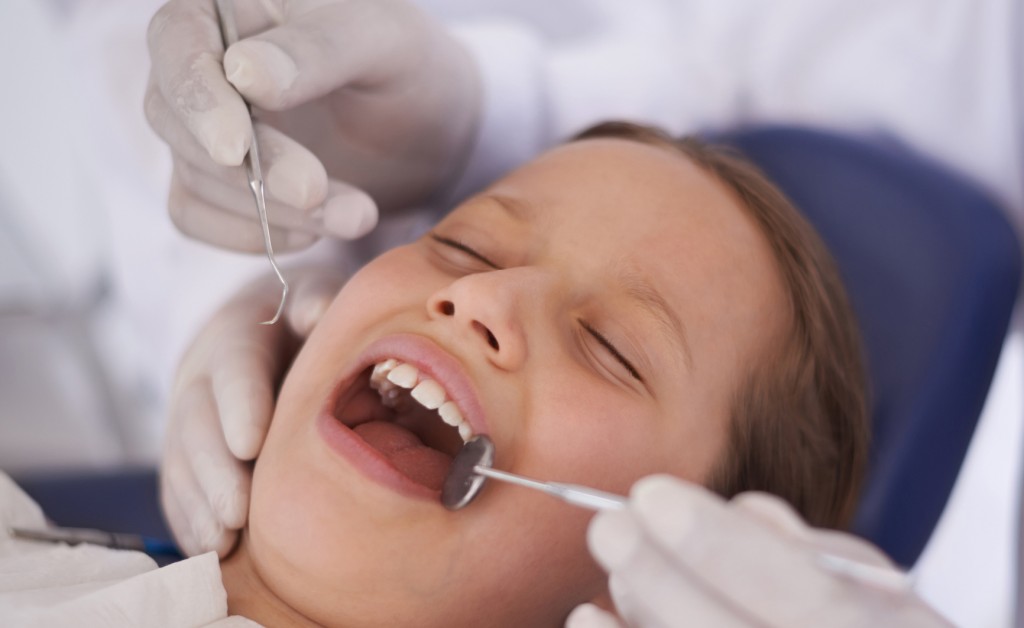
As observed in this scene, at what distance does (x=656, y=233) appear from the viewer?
104 cm

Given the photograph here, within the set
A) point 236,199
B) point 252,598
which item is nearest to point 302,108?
point 236,199

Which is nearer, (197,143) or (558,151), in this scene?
(197,143)

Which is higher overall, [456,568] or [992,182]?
[992,182]

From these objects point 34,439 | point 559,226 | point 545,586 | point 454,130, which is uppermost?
point 559,226

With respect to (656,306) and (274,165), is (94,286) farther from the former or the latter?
(656,306)

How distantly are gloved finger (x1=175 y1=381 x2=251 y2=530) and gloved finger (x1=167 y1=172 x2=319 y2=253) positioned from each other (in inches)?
8.4

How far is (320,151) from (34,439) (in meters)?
0.92

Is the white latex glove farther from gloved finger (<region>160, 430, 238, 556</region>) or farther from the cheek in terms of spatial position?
gloved finger (<region>160, 430, 238, 556</region>)

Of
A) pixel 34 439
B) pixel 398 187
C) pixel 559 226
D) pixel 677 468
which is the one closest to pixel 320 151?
pixel 398 187

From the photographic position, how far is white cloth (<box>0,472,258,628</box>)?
845 millimetres

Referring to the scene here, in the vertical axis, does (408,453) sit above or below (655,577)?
below

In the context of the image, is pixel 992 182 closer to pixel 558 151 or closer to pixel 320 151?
pixel 558 151

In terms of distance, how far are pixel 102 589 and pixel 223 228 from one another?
50 centimetres

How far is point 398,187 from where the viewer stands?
1572 mm
